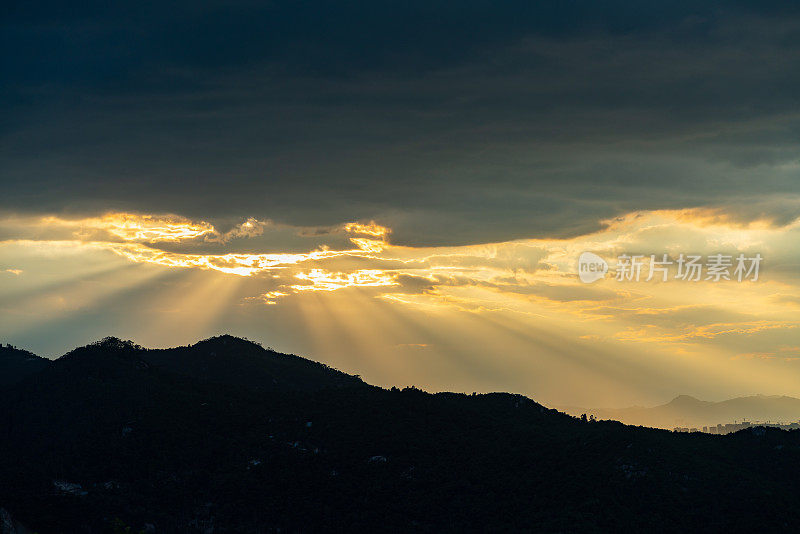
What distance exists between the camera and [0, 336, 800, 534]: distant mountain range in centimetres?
10344

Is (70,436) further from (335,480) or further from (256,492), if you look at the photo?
(335,480)

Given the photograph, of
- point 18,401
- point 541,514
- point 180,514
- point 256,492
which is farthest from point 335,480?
point 18,401

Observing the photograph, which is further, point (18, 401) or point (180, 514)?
point (18, 401)

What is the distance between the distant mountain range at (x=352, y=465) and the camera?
10344 cm

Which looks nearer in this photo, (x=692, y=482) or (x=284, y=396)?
(x=692, y=482)

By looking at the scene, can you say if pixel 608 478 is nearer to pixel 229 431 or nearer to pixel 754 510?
pixel 754 510

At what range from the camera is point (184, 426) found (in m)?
144

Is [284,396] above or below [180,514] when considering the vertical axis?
above

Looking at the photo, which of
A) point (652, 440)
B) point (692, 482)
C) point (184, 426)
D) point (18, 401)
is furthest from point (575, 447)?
point (18, 401)

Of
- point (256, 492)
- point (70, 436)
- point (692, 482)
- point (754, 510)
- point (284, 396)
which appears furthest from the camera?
Answer: point (284, 396)

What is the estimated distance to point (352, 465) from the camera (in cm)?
12862

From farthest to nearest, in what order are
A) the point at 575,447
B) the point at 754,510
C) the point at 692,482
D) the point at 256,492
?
the point at 575,447, the point at 256,492, the point at 692,482, the point at 754,510

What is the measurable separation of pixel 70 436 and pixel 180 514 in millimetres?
40205

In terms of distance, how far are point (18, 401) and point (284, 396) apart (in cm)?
6233
